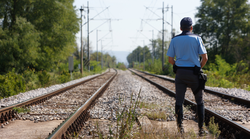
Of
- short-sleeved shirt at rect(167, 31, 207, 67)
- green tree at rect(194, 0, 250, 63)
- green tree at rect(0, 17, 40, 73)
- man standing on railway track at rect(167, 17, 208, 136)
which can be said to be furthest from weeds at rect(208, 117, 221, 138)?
green tree at rect(194, 0, 250, 63)

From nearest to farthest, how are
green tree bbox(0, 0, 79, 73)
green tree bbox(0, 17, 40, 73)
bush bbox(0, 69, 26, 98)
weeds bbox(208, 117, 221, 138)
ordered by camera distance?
weeds bbox(208, 117, 221, 138)
bush bbox(0, 69, 26, 98)
green tree bbox(0, 17, 40, 73)
green tree bbox(0, 0, 79, 73)

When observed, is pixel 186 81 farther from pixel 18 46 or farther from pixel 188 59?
pixel 18 46

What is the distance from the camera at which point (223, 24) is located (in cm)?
3572

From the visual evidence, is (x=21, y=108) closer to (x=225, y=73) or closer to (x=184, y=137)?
(x=184, y=137)

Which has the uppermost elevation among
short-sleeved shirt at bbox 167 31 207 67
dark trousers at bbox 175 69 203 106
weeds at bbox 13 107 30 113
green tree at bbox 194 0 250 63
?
green tree at bbox 194 0 250 63

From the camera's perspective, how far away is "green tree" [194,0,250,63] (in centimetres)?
3372

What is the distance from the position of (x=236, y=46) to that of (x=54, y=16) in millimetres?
25836

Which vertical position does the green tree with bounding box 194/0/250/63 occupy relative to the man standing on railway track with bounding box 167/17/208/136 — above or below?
above

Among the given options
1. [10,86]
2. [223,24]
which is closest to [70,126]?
[10,86]

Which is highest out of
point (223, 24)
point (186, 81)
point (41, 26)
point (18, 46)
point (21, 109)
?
point (223, 24)

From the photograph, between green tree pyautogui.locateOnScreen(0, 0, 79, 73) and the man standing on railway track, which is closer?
the man standing on railway track

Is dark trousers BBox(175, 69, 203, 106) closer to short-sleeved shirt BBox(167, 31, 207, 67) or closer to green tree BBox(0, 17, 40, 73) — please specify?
short-sleeved shirt BBox(167, 31, 207, 67)

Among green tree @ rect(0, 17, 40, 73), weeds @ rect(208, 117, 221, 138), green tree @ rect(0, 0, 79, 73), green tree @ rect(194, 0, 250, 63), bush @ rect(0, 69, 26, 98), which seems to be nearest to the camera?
weeds @ rect(208, 117, 221, 138)

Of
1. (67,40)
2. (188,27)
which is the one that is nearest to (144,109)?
(188,27)
